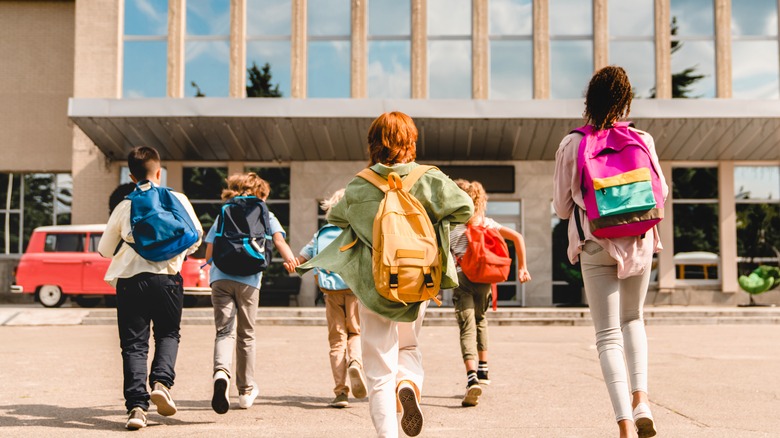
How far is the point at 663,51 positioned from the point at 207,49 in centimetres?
1225

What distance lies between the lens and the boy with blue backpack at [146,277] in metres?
5.65

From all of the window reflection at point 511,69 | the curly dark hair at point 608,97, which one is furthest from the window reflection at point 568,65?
the curly dark hair at point 608,97

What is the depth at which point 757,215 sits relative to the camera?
24.3m

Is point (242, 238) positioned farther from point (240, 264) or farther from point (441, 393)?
point (441, 393)

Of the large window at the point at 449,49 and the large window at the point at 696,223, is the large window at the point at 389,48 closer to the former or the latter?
the large window at the point at 449,49

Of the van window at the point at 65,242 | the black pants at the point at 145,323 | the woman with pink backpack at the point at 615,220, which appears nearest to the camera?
the woman with pink backpack at the point at 615,220

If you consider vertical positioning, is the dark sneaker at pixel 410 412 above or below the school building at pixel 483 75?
below

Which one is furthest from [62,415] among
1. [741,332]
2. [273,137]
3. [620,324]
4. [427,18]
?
[427,18]

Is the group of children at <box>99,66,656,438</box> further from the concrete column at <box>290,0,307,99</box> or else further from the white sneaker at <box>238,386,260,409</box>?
the concrete column at <box>290,0,307,99</box>

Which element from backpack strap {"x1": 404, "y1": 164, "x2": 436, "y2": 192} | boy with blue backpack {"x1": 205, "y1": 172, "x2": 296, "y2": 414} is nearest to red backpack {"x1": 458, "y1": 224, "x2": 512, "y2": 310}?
boy with blue backpack {"x1": 205, "y1": 172, "x2": 296, "y2": 414}

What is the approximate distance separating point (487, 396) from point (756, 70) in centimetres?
2013

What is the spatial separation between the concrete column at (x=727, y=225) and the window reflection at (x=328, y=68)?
1046 cm

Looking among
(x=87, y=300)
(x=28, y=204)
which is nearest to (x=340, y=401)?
(x=87, y=300)

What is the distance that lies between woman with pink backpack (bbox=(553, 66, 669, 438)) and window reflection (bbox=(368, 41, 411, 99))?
19541 mm
